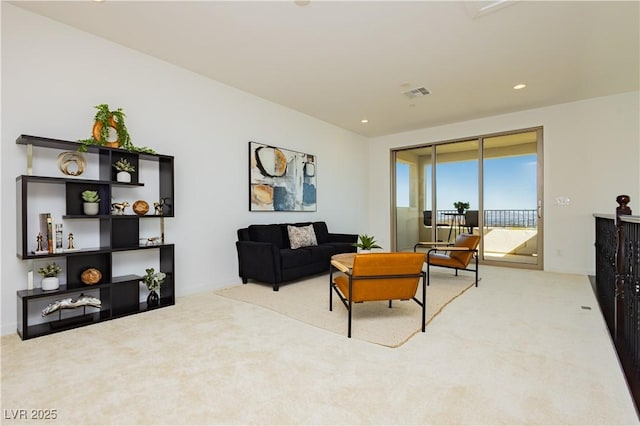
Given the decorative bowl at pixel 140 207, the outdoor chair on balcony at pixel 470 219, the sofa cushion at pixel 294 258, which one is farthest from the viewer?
the outdoor chair on balcony at pixel 470 219

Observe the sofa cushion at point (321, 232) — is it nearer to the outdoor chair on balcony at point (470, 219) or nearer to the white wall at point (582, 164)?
the outdoor chair on balcony at point (470, 219)

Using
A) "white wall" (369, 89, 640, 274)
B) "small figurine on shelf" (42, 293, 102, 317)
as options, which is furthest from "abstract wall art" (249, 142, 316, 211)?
"white wall" (369, 89, 640, 274)

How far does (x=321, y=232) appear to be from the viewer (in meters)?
5.83

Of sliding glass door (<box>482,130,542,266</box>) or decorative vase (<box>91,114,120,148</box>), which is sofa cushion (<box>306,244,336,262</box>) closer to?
decorative vase (<box>91,114,120,148</box>)

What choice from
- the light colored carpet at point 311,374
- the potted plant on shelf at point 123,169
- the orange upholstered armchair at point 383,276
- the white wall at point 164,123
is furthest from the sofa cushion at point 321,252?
the potted plant on shelf at point 123,169

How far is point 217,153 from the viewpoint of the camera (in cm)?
447

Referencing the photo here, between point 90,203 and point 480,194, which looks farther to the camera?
point 480,194

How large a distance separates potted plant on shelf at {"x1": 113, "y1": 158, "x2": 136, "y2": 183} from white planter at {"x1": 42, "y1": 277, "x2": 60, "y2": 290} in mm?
1081

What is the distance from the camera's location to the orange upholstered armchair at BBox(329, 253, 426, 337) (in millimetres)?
2717

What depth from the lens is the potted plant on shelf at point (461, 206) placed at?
658 centimetres

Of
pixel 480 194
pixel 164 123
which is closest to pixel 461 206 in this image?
pixel 480 194

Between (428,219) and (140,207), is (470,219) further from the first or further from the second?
(140,207)

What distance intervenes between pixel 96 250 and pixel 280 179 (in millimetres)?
2951

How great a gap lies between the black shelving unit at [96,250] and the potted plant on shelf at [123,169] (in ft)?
0.16
